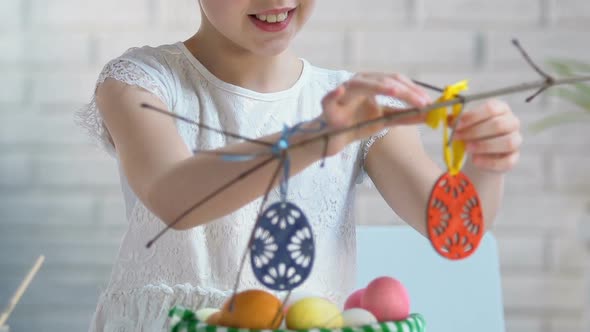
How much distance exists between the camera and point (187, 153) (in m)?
0.91

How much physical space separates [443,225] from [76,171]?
146 centimetres

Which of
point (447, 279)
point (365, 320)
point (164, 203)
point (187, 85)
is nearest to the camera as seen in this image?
point (365, 320)

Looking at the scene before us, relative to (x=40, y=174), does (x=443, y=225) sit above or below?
below

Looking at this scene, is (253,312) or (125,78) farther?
(125,78)

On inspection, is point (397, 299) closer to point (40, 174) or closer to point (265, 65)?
point (265, 65)

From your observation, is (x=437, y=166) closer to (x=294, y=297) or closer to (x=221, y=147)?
(x=221, y=147)

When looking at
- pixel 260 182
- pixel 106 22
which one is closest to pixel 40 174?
pixel 106 22

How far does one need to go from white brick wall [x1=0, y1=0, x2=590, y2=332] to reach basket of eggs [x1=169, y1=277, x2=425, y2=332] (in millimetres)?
1293

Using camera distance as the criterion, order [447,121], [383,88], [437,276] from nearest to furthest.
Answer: [383,88], [447,121], [437,276]

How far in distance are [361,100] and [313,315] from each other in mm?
→ 150

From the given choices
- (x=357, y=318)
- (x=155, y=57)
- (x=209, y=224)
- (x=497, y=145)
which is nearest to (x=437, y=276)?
(x=209, y=224)

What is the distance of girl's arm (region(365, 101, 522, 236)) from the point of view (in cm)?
75

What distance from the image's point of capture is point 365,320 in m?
0.64

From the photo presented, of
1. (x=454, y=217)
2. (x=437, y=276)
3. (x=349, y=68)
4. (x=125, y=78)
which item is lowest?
(x=437, y=276)
